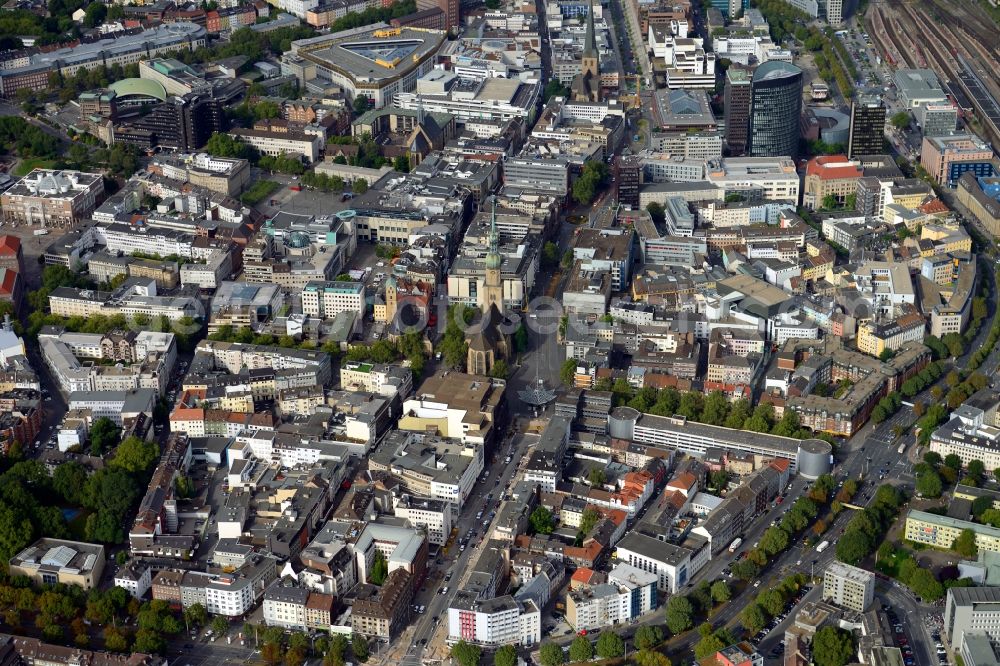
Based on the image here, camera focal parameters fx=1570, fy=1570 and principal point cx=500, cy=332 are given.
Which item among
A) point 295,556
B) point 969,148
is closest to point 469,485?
point 295,556

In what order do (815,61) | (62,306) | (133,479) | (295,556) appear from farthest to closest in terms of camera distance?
(815,61), (62,306), (133,479), (295,556)

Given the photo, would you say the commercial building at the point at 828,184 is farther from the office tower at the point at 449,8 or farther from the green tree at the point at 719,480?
the office tower at the point at 449,8

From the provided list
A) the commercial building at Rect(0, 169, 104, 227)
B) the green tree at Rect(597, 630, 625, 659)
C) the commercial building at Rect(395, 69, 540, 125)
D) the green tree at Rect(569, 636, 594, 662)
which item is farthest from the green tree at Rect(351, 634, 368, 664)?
the commercial building at Rect(395, 69, 540, 125)

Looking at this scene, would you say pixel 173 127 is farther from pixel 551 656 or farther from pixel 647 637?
pixel 647 637

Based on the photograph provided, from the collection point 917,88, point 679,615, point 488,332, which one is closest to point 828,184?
point 917,88

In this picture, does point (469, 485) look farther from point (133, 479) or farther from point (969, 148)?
point (969, 148)
